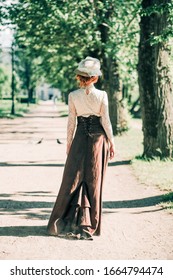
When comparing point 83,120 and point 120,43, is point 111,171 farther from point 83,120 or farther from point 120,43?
point 120,43

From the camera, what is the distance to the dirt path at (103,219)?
5.64 m

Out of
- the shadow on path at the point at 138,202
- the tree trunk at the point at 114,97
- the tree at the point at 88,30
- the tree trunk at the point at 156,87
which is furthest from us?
the tree trunk at the point at 114,97

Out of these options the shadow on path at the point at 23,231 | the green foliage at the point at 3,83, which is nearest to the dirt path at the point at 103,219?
the shadow on path at the point at 23,231

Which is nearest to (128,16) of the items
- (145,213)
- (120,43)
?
(120,43)

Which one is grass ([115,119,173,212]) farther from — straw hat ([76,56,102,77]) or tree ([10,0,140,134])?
tree ([10,0,140,134])

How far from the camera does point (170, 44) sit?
1309 cm

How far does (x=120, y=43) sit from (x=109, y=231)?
15745 mm

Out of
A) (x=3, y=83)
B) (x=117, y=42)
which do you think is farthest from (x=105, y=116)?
(x=3, y=83)

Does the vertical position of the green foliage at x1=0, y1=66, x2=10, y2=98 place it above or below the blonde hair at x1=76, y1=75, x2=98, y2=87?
below

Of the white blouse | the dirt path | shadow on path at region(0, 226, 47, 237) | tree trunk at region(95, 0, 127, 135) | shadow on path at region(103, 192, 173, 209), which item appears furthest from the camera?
tree trunk at region(95, 0, 127, 135)

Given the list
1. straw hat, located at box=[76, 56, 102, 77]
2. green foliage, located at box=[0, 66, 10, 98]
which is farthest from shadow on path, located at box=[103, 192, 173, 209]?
green foliage, located at box=[0, 66, 10, 98]

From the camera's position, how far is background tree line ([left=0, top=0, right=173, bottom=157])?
42.8 feet

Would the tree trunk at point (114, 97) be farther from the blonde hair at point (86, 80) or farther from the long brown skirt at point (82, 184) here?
the blonde hair at point (86, 80)
